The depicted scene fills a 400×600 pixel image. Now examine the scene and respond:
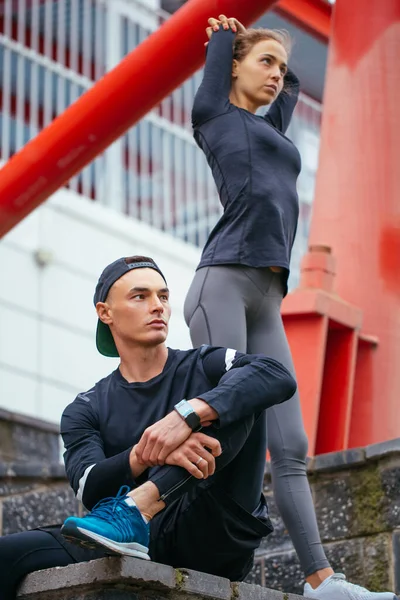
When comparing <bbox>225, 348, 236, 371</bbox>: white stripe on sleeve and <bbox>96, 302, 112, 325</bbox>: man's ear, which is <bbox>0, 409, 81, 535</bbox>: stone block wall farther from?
<bbox>225, 348, 236, 371</bbox>: white stripe on sleeve

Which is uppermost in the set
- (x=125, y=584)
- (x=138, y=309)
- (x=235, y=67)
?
(x=235, y=67)

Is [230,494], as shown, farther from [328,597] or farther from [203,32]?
[203,32]

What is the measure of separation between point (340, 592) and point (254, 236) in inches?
40.4

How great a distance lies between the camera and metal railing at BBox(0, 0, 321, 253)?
492 inches

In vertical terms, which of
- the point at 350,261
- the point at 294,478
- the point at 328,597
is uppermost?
the point at 350,261

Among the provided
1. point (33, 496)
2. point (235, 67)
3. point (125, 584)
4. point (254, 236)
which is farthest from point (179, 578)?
point (33, 496)

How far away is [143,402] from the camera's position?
140 inches

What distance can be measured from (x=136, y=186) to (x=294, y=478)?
30.4 ft

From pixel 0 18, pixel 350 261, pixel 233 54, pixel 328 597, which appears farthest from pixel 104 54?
pixel 328 597

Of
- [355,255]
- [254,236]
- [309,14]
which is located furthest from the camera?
[309,14]

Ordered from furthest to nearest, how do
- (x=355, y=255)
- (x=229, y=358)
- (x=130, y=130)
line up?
(x=130, y=130) → (x=355, y=255) → (x=229, y=358)

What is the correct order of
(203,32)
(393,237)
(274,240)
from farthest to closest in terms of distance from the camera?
(393,237), (203,32), (274,240)

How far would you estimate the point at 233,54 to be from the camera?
4371 mm

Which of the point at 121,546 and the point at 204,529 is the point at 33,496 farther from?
the point at 121,546
